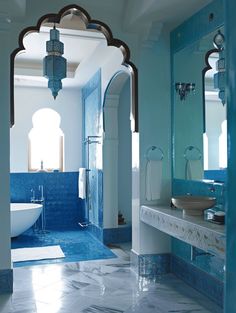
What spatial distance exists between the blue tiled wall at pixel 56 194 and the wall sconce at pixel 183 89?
11.0ft

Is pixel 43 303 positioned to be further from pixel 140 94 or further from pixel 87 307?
pixel 140 94

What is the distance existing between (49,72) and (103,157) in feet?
6.57

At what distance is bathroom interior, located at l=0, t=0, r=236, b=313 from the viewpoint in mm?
2969

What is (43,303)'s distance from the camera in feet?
9.46

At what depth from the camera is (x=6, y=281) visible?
3.12 metres

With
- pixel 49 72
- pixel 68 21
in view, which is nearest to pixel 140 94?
pixel 49 72

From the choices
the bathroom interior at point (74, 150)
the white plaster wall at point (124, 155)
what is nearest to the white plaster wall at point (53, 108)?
the bathroom interior at point (74, 150)

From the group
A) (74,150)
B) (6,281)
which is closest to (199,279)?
(6,281)

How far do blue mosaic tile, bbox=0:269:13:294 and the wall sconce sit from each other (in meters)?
2.35

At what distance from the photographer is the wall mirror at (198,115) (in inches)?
123

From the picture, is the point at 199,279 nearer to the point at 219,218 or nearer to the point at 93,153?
the point at 219,218

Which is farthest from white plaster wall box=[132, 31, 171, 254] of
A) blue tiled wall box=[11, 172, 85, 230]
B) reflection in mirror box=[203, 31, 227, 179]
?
blue tiled wall box=[11, 172, 85, 230]

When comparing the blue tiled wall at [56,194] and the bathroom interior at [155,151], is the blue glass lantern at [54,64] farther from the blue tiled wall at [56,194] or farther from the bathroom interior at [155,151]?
the blue tiled wall at [56,194]

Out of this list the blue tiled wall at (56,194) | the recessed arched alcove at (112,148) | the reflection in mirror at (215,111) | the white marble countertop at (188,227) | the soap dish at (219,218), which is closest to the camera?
the white marble countertop at (188,227)
